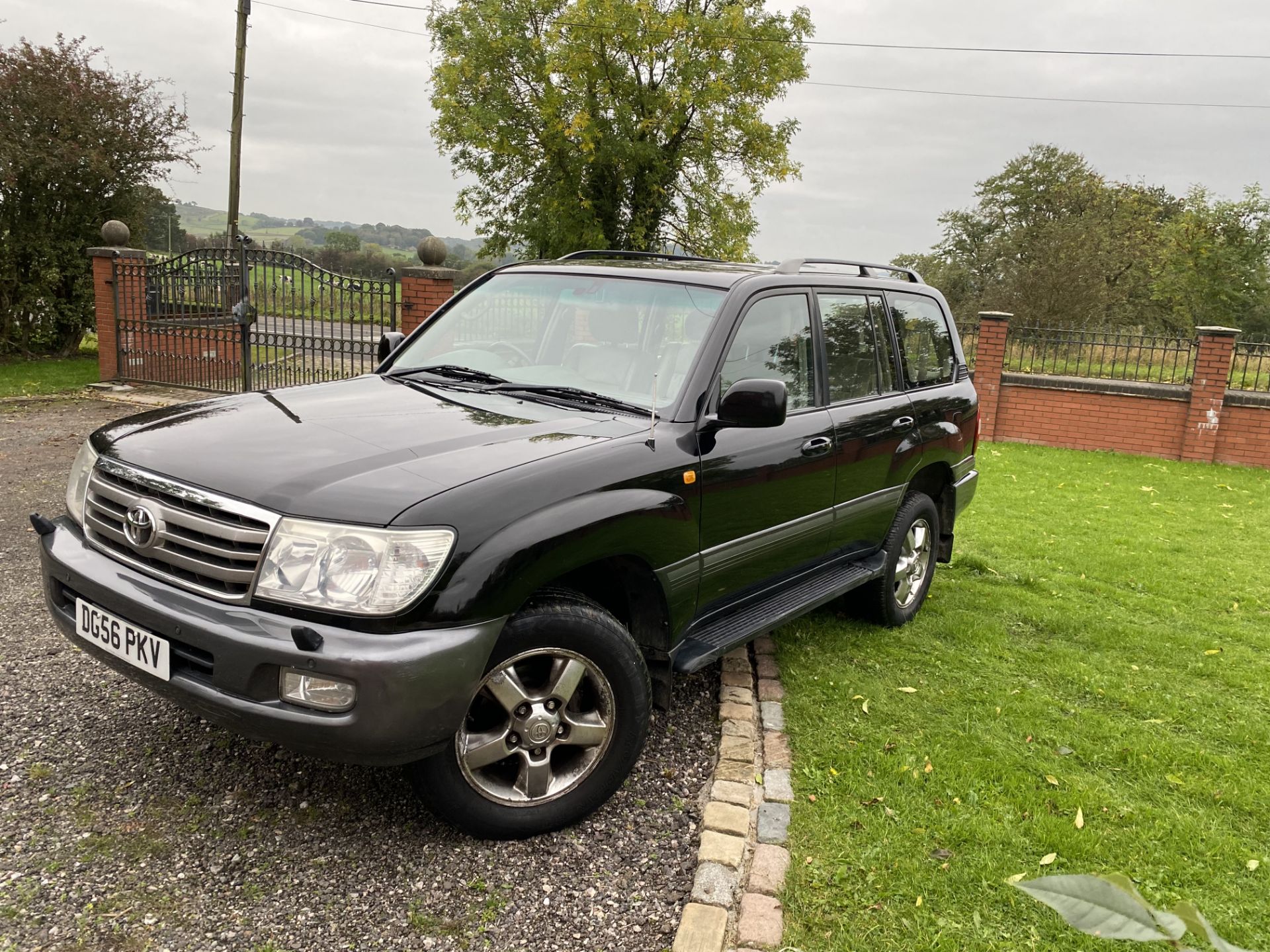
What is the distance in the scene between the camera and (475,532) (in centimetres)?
254

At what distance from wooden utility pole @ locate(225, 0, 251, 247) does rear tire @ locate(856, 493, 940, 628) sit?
1713cm

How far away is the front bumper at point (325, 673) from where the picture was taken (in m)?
2.39

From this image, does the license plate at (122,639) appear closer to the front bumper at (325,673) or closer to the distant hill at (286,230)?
the front bumper at (325,673)

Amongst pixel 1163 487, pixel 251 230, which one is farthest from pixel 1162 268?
pixel 251 230

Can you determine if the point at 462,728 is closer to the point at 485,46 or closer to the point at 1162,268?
the point at 485,46

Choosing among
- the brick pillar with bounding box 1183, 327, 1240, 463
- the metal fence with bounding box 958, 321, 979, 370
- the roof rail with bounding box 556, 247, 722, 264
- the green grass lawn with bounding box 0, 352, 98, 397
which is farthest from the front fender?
the brick pillar with bounding box 1183, 327, 1240, 463

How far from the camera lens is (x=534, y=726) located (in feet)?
9.28

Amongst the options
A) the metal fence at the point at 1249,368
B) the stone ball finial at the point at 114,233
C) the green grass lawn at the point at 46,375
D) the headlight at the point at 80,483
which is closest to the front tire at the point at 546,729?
the headlight at the point at 80,483

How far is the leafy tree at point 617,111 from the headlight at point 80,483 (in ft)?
73.9

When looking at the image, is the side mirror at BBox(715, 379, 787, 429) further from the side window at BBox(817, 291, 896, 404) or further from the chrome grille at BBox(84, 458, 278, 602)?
the chrome grille at BBox(84, 458, 278, 602)

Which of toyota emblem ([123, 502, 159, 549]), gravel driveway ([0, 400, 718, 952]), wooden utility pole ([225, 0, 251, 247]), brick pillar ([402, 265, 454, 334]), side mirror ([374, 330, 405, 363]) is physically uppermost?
wooden utility pole ([225, 0, 251, 247])

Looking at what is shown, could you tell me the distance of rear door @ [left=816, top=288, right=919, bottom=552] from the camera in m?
4.27

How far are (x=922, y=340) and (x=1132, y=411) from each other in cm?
1056

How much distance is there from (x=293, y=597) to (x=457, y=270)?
30.9 feet
